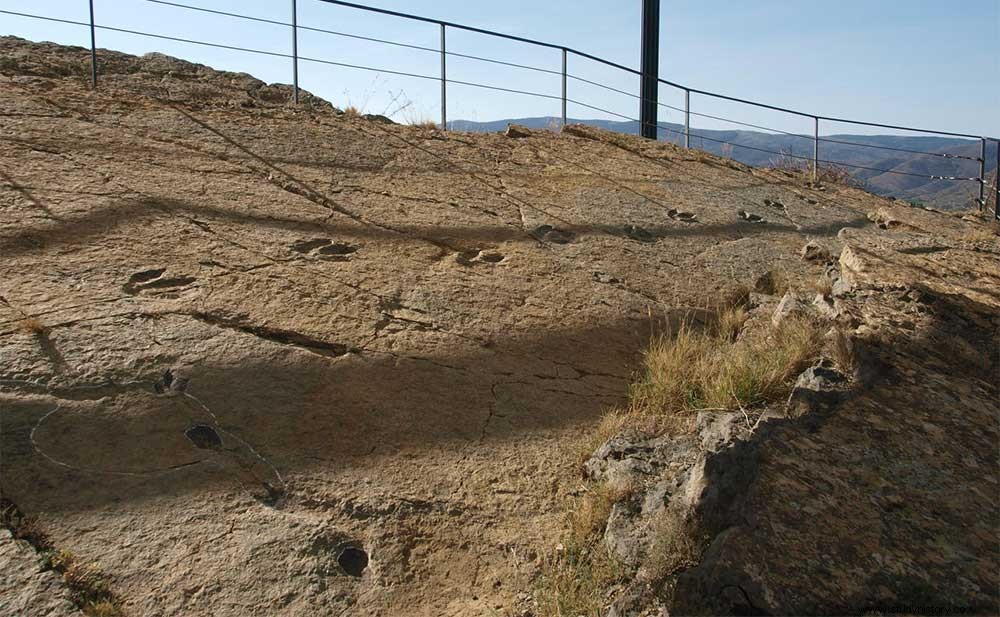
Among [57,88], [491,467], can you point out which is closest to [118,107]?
[57,88]

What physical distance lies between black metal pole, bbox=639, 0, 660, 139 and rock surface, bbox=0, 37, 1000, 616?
447 cm

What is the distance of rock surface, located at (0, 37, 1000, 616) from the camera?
2965 mm

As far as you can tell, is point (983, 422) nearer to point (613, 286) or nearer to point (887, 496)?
point (887, 496)

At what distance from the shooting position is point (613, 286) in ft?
17.2

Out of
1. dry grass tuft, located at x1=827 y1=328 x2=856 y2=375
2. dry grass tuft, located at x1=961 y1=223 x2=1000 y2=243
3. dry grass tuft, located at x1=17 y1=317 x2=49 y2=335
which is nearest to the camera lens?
dry grass tuft, located at x1=17 y1=317 x2=49 y2=335

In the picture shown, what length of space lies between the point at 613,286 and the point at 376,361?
5.96ft

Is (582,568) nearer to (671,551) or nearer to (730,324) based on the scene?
(671,551)

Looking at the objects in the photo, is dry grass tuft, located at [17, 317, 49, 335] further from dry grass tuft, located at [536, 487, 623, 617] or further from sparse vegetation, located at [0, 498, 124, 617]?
dry grass tuft, located at [536, 487, 623, 617]

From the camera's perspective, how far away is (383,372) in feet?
13.3

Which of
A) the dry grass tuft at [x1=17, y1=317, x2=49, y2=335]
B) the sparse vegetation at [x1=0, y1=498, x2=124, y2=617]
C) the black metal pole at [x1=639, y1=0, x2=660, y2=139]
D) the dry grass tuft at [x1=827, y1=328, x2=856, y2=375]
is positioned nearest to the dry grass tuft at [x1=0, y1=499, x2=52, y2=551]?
the sparse vegetation at [x1=0, y1=498, x2=124, y2=617]

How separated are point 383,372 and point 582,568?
1464 mm

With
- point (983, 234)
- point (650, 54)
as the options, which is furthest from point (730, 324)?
point (650, 54)

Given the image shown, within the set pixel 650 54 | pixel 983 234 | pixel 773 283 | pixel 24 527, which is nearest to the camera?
pixel 24 527

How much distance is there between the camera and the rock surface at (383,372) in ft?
9.73
